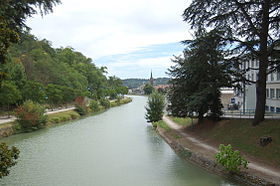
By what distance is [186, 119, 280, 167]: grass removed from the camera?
16850 mm

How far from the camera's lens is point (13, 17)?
10320 millimetres

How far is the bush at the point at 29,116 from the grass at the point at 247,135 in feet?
65.3

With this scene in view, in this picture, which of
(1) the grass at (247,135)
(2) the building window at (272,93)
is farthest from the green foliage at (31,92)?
(2) the building window at (272,93)

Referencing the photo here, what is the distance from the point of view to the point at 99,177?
16766 millimetres

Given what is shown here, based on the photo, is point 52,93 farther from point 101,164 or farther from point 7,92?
point 101,164

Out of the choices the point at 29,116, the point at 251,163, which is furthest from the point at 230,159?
the point at 29,116

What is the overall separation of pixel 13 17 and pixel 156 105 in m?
32.9

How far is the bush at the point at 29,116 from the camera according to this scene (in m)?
34.5

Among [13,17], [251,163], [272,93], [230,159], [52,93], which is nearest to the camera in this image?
[13,17]

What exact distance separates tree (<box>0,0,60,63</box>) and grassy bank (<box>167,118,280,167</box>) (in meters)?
13.5

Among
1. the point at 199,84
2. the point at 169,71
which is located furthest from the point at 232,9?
the point at 169,71

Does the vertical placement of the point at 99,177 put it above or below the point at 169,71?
below

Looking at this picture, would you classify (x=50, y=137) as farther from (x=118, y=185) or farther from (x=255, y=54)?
(x=255, y=54)

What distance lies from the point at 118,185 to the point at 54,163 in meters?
6.71
